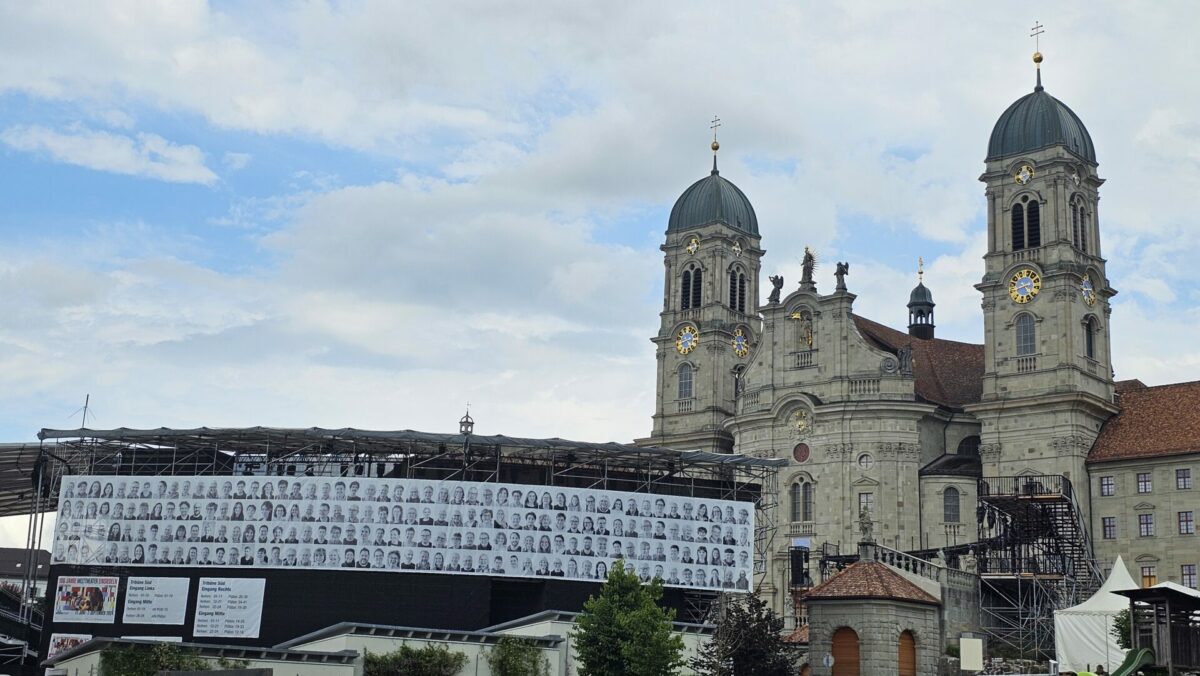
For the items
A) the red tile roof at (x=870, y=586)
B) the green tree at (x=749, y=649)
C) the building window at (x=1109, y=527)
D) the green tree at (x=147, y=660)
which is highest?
the building window at (x=1109, y=527)

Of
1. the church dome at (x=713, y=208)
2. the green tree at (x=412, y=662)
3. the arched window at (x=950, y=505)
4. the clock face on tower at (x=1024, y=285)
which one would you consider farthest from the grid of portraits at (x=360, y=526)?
the church dome at (x=713, y=208)

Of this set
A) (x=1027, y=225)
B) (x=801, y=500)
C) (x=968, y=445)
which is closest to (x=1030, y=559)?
(x=968, y=445)

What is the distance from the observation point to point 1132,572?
239 feet

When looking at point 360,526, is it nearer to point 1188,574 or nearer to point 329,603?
point 329,603

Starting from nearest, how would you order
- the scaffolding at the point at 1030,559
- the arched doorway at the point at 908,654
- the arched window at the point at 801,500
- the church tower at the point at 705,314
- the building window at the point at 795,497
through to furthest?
the arched doorway at the point at 908,654
the scaffolding at the point at 1030,559
the arched window at the point at 801,500
the building window at the point at 795,497
the church tower at the point at 705,314

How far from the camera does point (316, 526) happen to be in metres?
63.7

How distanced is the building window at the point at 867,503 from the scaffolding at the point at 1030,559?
19.5 feet

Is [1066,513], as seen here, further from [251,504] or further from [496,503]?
[251,504]

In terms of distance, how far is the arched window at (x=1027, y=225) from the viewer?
79375mm

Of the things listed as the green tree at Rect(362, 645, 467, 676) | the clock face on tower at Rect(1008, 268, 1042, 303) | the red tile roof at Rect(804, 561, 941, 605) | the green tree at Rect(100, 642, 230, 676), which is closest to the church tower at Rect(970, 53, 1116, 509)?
the clock face on tower at Rect(1008, 268, 1042, 303)

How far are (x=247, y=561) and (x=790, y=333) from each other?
35155 mm

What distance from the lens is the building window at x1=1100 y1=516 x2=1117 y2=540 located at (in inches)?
2932

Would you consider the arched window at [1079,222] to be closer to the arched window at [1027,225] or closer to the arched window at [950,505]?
the arched window at [1027,225]

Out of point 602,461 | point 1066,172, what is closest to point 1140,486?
point 1066,172
